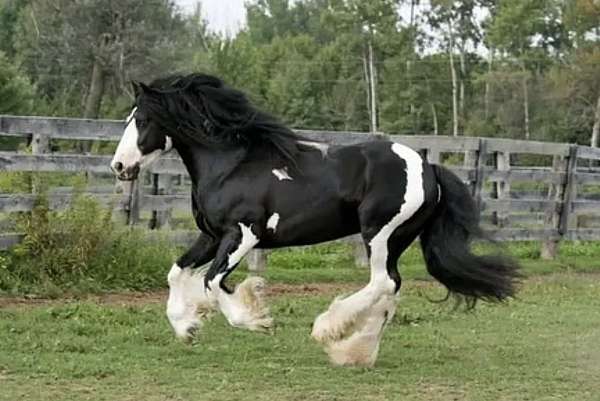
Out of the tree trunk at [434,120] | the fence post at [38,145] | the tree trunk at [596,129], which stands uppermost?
the fence post at [38,145]

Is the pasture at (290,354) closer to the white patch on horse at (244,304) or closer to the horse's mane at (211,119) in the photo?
the white patch on horse at (244,304)

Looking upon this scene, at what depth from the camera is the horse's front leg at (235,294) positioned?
291 inches

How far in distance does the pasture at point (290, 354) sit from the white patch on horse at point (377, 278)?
0.87ft

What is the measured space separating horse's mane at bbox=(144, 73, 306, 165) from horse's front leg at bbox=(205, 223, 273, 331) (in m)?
0.77

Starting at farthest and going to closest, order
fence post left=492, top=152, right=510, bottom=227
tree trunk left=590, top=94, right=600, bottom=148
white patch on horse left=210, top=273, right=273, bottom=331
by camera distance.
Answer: tree trunk left=590, top=94, right=600, bottom=148, fence post left=492, top=152, right=510, bottom=227, white patch on horse left=210, top=273, right=273, bottom=331

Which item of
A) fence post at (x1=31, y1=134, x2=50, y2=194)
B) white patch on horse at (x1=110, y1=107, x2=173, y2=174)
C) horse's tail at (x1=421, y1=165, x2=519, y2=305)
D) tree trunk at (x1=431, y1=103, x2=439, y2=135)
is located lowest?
tree trunk at (x1=431, y1=103, x2=439, y2=135)

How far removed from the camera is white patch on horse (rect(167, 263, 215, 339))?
7464mm

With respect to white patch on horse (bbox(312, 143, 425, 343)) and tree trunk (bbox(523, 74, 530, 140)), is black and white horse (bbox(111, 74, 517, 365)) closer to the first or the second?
white patch on horse (bbox(312, 143, 425, 343))

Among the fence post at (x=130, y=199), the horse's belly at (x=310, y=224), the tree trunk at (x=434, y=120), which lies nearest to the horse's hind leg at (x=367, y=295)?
the horse's belly at (x=310, y=224)

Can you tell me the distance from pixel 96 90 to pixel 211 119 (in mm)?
38880

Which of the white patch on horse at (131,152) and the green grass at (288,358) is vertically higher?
the white patch on horse at (131,152)

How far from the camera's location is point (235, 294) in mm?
7430

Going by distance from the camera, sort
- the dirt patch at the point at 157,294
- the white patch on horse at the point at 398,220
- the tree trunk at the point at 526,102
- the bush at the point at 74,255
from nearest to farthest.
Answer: the white patch on horse at the point at 398,220 < the dirt patch at the point at 157,294 < the bush at the point at 74,255 < the tree trunk at the point at 526,102

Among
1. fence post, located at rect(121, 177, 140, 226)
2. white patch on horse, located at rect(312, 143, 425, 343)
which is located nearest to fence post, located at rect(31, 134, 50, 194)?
fence post, located at rect(121, 177, 140, 226)
